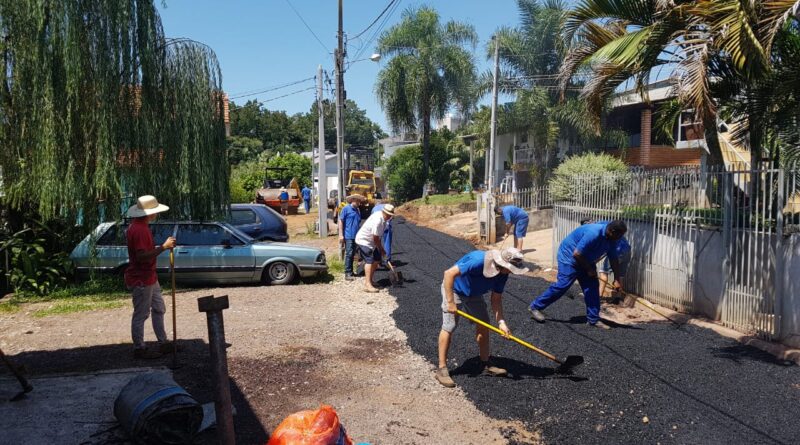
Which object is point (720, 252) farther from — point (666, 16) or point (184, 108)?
point (184, 108)

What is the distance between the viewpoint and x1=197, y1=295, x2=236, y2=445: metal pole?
132 inches

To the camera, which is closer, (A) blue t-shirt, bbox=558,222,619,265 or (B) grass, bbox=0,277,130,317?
(A) blue t-shirt, bbox=558,222,619,265

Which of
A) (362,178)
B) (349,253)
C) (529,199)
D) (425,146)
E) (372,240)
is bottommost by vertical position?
(349,253)

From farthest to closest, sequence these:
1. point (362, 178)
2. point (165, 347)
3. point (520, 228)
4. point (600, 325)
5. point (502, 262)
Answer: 1. point (362, 178)
2. point (520, 228)
3. point (600, 325)
4. point (165, 347)
5. point (502, 262)

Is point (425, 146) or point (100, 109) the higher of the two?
point (425, 146)

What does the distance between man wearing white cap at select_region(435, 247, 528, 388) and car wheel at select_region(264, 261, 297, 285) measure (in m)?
5.57

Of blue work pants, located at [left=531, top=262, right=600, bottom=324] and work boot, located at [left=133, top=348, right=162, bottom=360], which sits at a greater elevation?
blue work pants, located at [left=531, top=262, right=600, bottom=324]

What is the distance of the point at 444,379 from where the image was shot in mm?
5625

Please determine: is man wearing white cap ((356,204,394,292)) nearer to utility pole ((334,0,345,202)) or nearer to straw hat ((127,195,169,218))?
straw hat ((127,195,169,218))

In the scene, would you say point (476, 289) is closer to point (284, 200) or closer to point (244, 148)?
point (284, 200)

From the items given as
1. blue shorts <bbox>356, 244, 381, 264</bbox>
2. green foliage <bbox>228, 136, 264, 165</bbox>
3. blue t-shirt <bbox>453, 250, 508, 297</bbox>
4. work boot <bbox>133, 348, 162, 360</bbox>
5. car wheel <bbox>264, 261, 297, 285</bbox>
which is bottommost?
work boot <bbox>133, 348, 162, 360</bbox>

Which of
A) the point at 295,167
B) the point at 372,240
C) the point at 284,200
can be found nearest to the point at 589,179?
the point at 372,240

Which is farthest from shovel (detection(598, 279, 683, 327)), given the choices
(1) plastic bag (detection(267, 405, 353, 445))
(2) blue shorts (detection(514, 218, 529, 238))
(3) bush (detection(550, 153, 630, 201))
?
(1) plastic bag (detection(267, 405, 353, 445))

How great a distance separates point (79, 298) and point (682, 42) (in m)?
9.44
